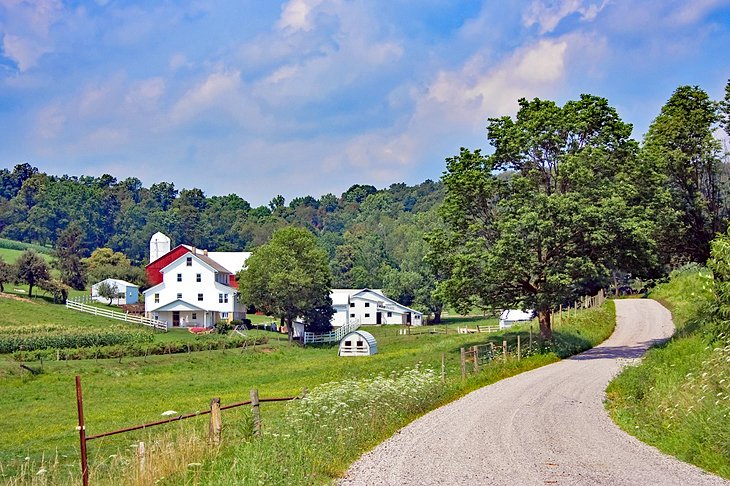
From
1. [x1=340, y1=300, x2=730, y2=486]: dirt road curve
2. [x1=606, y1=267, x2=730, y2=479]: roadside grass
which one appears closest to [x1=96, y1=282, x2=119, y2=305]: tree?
[x1=340, y1=300, x2=730, y2=486]: dirt road curve

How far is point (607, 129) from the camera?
3688 centimetres

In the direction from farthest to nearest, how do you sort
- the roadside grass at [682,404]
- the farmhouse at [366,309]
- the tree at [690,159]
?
1. the farmhouse at [366,309]
2. the tree at [690,159]
3. the roadside grass at [682,404]

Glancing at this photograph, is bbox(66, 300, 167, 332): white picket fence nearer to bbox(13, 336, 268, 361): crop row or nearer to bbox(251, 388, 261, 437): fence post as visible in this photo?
bbox(13, 336, 268, 361): crop row

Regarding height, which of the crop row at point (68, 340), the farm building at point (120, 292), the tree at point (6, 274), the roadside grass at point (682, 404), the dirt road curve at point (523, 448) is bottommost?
the dirt road curve at point (523, 448)

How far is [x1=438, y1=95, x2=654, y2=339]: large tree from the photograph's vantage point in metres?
33.8

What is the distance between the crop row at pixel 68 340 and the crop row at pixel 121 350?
1407 mm

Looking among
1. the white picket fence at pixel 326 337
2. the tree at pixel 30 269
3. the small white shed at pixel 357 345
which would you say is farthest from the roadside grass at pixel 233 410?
the tree at pixel 30 269

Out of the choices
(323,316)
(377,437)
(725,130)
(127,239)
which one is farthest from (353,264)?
(377,437)

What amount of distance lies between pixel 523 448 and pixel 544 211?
2016 centimetres

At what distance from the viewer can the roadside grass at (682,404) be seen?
13.4 meters

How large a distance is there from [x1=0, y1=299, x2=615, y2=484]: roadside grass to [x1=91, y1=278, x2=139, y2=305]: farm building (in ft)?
105

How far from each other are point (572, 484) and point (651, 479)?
1303mm

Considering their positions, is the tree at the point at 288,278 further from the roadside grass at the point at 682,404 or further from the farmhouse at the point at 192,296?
the roadside grass at the point at 682,404

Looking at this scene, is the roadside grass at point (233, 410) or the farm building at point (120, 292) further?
the farm building at point (120, 292)
